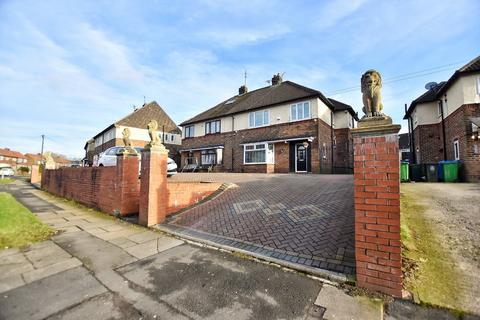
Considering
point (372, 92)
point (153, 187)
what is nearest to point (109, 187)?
point (153, 187)

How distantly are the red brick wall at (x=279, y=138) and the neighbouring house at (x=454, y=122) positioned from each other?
6741mm

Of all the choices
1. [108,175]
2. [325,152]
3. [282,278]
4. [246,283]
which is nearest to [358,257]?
[282,278]

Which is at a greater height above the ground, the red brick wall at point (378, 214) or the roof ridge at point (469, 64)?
the roof ridge at point (469, 64)

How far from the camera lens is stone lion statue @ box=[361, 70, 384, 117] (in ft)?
9.73

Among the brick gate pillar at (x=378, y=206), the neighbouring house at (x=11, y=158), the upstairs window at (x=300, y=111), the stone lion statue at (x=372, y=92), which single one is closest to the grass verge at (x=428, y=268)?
the brick gate pillar at (x=378, y=206)

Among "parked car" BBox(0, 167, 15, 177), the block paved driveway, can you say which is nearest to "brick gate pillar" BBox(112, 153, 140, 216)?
the block paved driveway

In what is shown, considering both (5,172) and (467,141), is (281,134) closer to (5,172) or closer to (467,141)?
(467,141)

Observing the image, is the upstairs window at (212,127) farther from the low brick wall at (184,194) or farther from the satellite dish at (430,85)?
the satellite dish at (430,85)

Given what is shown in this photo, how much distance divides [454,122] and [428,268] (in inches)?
576

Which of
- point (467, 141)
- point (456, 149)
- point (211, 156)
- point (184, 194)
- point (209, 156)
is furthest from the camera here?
point (209, 156)

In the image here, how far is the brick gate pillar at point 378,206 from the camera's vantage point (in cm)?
244

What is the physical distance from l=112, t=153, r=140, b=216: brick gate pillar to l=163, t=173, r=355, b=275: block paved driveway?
59.2 inches

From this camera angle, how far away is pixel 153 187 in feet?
18.0

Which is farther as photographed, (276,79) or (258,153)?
(276,79)
